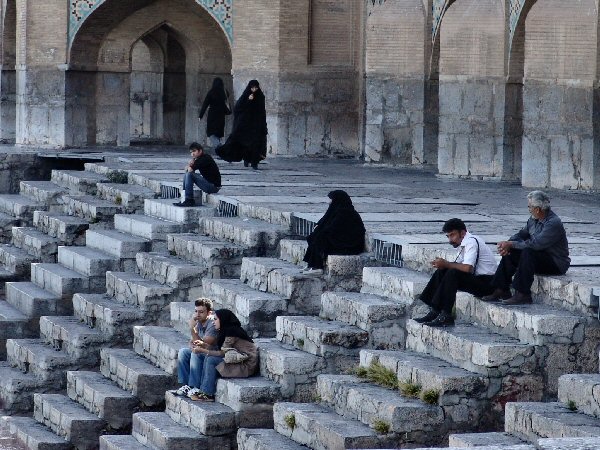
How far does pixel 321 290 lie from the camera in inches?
431

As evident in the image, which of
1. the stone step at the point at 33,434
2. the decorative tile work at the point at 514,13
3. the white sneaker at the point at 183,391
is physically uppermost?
the decorative tile work at the point at 514,13

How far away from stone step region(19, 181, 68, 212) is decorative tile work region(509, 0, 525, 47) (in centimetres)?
532

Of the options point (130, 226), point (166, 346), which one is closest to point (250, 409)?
point (166, 346)

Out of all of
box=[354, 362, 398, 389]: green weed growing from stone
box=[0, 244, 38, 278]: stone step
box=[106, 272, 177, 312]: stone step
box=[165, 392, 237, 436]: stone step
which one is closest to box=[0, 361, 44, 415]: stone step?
box=[106, 272, 177, 312]: stone step

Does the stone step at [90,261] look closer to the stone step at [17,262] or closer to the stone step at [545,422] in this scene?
the stone step at [17,262]

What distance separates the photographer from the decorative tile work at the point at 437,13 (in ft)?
59.9

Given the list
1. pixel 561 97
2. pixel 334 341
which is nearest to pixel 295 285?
pixel 334 341

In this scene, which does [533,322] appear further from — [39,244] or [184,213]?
[39,244]

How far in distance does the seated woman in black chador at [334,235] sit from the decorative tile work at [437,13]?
25.2ft

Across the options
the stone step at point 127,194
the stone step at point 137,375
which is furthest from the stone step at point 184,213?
the stone step at point 137,375

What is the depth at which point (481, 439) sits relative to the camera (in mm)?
7676

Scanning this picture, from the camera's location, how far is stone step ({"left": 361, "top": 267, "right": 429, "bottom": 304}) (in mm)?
9781

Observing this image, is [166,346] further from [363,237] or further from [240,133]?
[240,133]

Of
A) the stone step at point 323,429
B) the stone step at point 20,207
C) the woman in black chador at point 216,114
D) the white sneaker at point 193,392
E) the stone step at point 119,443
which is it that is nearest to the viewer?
the stone step at point 323,429
